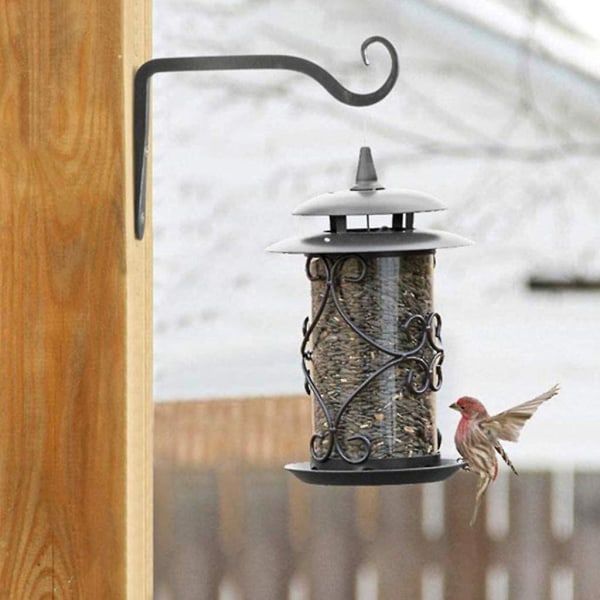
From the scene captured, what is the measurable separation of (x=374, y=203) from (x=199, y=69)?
0.95 feet

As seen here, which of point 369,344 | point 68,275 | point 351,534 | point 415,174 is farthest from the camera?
point 415,174

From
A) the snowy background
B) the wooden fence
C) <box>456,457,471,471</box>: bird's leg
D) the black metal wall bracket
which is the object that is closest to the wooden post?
the black metal wall bracket

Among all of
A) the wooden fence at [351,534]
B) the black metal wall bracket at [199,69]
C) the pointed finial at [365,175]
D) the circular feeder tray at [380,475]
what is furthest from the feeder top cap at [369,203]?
the wooden fence at [351,534]

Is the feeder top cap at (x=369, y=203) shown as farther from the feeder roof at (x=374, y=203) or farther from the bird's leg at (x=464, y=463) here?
the bird's leg at (x=464, y=463)

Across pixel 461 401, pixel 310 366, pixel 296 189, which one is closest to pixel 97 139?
pixel 310 366

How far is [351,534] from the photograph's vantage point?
15.2 feet

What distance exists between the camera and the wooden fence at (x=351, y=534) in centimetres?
460

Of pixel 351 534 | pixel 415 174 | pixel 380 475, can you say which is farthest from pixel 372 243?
pixel 415 174

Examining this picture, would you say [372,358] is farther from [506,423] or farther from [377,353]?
[506,423]

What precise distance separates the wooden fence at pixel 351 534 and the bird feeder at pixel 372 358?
282 cm

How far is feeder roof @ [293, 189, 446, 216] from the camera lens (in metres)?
1.69

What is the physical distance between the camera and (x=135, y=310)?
1490 millimetres

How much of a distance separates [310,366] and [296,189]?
131 inches

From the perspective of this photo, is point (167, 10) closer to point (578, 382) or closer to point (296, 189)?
point (296, 189)
